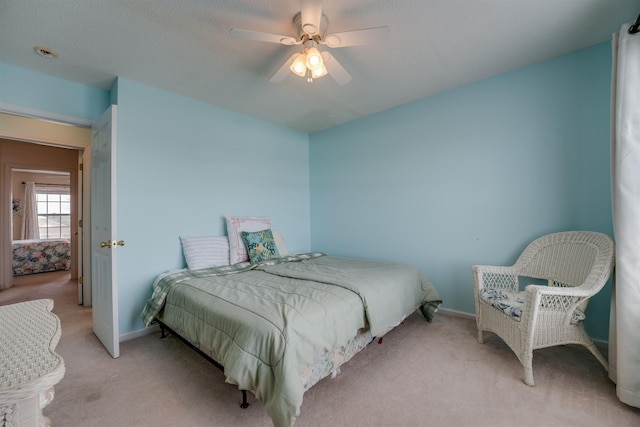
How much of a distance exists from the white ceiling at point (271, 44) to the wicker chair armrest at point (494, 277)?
1.94 metres

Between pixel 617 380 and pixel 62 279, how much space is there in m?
7.45

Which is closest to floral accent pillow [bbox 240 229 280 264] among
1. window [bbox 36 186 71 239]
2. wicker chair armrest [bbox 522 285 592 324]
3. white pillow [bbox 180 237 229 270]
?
white pillow [bbox 180 237 229 270]

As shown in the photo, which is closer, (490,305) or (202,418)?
(202,418)

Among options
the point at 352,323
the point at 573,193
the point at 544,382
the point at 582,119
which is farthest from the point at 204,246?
the point at 582,119

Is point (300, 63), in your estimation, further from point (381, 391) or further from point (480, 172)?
point (381, 391)

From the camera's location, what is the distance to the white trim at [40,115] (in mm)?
2308

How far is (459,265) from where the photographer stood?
9.77ft

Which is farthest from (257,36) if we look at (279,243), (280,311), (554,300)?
(554,300)

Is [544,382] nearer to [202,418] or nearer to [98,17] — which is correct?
[202,418]

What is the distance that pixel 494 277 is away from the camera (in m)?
2.49

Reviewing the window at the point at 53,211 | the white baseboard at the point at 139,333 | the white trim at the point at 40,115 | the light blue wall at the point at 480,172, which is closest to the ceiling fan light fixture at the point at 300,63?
the light blue wall at the point at 480,172

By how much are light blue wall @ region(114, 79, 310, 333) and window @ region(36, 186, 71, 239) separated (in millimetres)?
6559

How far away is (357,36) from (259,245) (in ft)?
7.81

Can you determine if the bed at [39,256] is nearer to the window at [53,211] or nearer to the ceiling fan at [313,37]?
the window at [53,211]
